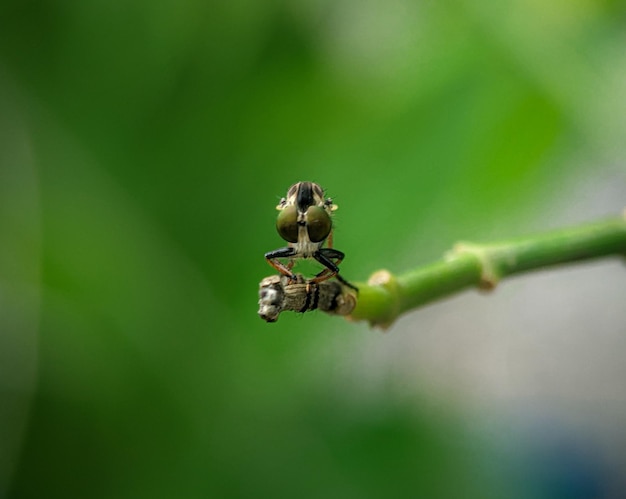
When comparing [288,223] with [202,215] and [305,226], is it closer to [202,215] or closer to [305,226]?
[305,226]

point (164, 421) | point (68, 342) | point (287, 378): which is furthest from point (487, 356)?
point (68, 342)

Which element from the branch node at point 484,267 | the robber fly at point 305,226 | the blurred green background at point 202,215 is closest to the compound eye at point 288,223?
the robber fly at point 305,226

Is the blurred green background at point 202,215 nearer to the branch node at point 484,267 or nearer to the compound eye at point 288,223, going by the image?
the branch node at point 484,267

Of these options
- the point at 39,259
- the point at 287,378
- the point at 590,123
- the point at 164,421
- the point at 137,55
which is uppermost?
the point at 137,55

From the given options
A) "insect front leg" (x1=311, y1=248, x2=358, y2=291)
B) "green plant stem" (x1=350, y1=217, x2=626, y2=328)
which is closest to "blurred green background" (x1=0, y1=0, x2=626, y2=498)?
"green plant stem" (x1=350, y1=217, x2=626, y2=328)

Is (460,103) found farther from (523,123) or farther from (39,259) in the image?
(39,259)

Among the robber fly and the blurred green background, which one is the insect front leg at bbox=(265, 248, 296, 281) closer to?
the robber fly

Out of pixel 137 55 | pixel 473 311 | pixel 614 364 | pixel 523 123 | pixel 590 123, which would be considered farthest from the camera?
pixel 473 311
